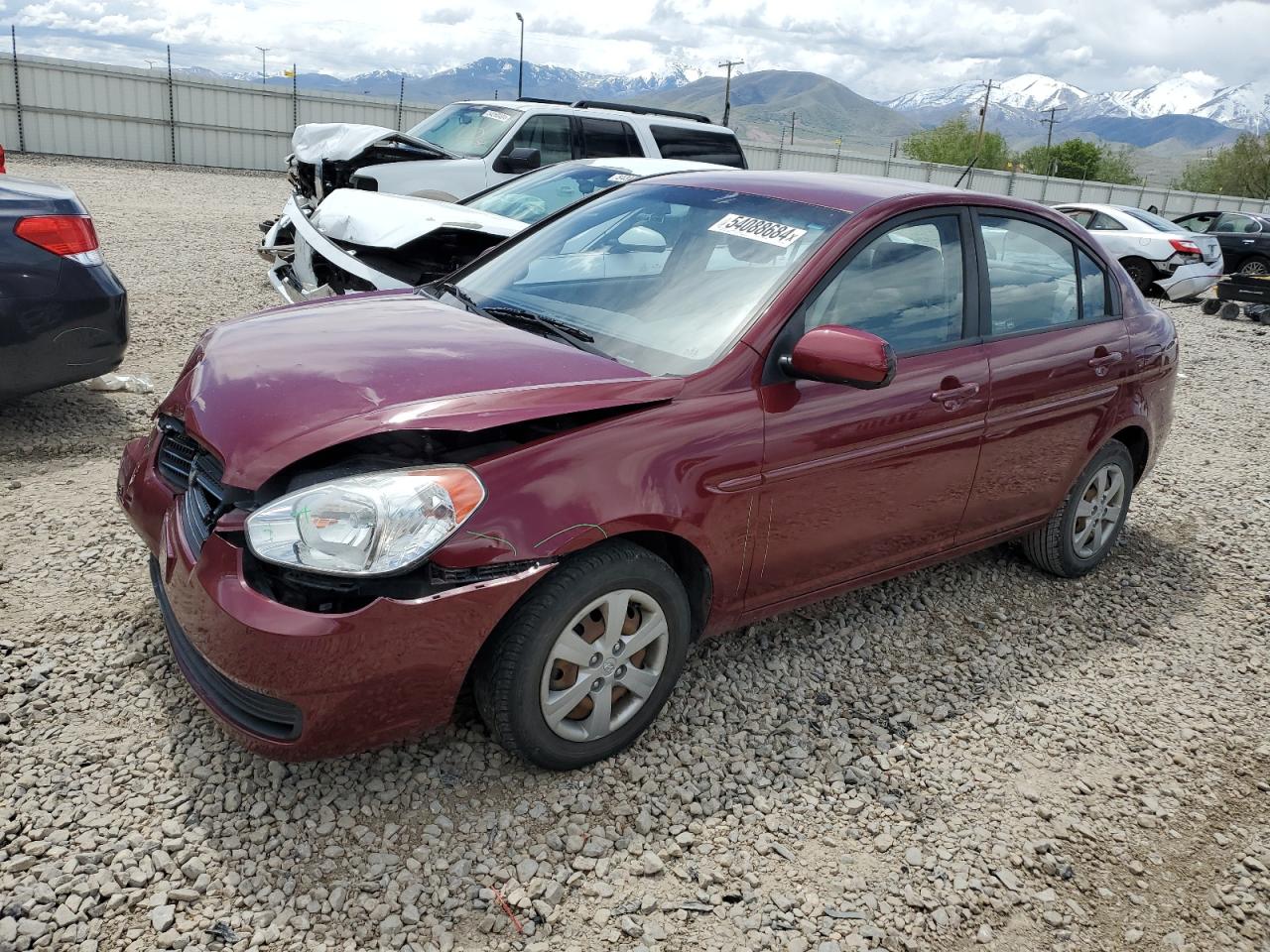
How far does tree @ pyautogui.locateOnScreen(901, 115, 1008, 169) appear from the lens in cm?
10481

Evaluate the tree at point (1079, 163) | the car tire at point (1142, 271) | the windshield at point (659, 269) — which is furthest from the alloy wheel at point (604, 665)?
the tree at point (1079, 163)

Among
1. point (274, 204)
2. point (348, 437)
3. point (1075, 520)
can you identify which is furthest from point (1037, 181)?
point (348, 437)

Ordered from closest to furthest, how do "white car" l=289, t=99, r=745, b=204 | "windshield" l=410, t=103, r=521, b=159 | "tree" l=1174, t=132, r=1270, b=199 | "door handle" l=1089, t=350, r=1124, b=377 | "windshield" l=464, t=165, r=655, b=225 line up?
"door handle" l=1089, t=350, r=1124, b=377 → "windshield" l=464, t=165, r=655, b=225 → "white car" l=289, t=99, r=745, b=204 → "windshield" l=410, t=103, r=521, b=159 → "tree" l=1174, t=132, r=1270, b=199

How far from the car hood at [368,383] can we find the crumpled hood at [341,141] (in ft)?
22.9

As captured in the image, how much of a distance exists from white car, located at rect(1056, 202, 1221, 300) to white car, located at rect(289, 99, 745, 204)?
321 inches

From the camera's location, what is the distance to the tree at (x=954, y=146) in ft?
344

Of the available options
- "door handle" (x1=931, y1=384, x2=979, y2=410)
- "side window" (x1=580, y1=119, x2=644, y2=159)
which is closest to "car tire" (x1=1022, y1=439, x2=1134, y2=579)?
"door handle" (x1=931, y1=384, x2=979, y2=410)

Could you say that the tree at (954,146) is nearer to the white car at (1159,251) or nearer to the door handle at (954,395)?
the white car at (1159,251)

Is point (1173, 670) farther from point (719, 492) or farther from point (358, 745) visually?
point (358, 745)

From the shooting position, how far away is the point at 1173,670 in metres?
4.01

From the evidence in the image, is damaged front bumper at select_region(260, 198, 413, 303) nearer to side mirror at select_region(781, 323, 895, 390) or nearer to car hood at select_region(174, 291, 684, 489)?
car hood at select_region(174, 291, 684, 489)

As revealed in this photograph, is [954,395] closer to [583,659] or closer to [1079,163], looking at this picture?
[583,659]

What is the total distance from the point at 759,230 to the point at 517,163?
22.8 ft

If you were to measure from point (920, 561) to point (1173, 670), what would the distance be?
1.16m
